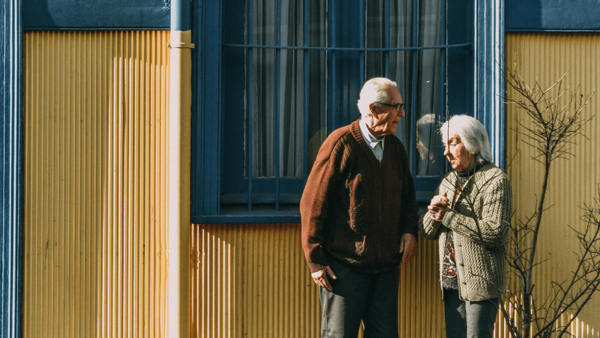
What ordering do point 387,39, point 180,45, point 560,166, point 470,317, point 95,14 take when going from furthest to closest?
point 387,39 < point 560,166 < point 95,14 < point 180,45 < point 470,317

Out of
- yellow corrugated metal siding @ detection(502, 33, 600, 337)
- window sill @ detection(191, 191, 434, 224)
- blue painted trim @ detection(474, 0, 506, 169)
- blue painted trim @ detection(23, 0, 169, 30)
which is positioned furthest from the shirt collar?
blue painted trim @ detection(23, 0, 169, 30)

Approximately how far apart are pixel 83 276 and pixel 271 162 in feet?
4.33

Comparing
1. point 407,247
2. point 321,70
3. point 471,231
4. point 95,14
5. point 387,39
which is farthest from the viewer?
point 321,70

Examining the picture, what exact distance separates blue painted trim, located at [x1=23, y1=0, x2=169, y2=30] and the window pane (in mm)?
629

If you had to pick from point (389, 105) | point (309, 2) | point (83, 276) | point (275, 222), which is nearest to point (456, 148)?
point (389, 105)

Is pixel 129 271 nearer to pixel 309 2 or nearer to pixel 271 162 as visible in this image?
pixel 271 162

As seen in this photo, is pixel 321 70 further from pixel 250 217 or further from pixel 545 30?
pixel 545 30

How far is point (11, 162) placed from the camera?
3.10 metres

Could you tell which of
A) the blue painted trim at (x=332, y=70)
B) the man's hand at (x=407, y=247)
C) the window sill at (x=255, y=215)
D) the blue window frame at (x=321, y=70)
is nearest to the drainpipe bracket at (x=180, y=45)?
the blue window frame at (x=321, y=70)

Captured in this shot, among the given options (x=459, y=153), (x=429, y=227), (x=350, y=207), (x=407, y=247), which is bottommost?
(x=407, y=247)

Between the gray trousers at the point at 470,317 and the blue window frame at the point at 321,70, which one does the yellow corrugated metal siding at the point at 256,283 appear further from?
the gray trousers at the point at 470,317

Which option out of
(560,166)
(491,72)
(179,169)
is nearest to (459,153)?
(491,72)

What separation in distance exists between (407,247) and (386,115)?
696mm

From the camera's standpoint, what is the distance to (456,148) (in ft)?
8.83
